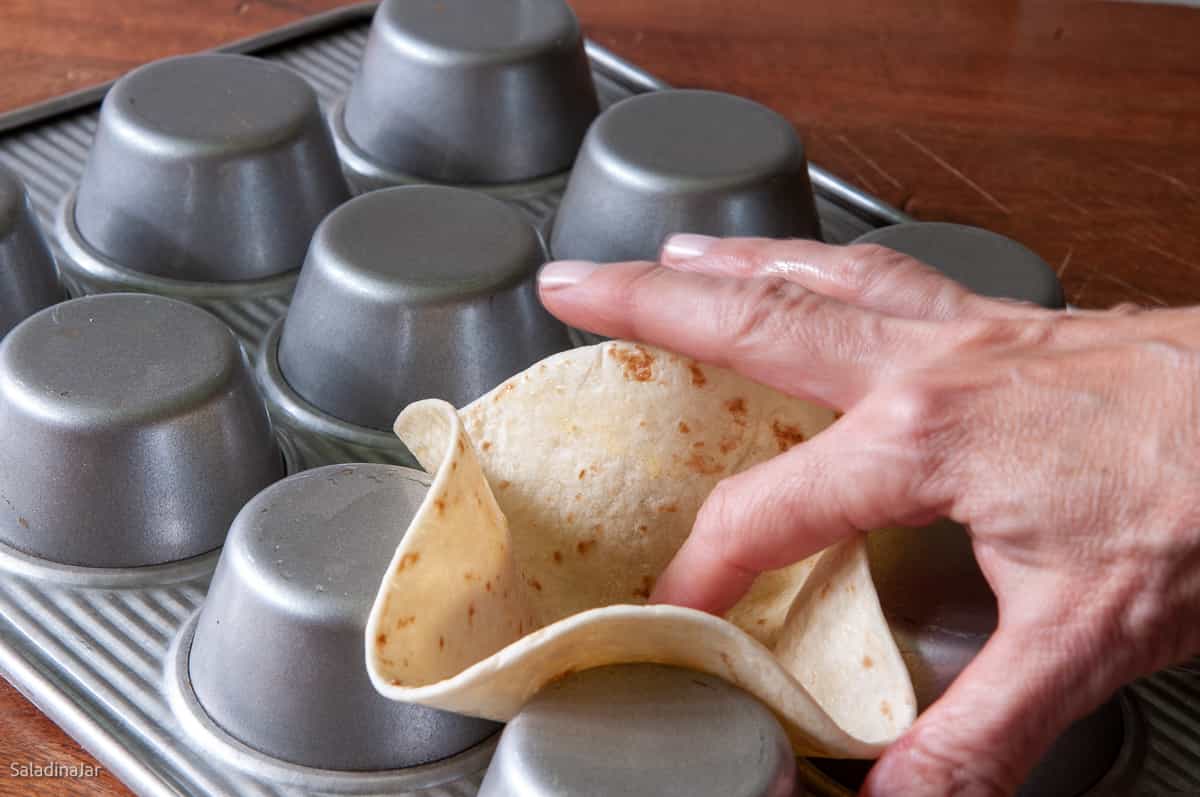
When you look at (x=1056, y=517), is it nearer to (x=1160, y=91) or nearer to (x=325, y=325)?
(x=325, y=325)

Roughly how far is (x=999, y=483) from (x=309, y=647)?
28 cm

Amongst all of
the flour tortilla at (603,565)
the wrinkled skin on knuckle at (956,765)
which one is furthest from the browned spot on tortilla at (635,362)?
the wrinkled skin on knuckle at (956,765)

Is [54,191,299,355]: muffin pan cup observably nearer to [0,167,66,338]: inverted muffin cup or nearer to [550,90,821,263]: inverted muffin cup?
[0,167,66,338]: inverted muffin cup

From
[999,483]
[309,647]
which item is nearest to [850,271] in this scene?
[999,483]

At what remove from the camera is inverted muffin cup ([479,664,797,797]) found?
647 millimetres

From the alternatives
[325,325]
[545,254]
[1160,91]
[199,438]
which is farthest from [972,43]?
[199,438]

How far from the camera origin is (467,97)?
44.1 inches

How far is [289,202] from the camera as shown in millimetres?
1042

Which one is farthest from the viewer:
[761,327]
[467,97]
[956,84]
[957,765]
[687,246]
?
[956,84]

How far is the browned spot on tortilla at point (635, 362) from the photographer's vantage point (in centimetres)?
79

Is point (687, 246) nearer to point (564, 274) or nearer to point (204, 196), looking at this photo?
point (564, 274)

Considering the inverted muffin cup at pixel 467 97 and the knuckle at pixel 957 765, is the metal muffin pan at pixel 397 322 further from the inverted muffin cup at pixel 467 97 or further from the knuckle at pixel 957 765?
the knuckle at pixel 957 765

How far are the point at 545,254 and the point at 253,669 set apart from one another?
32cm

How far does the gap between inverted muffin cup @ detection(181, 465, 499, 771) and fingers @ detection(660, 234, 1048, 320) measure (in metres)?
0.22
